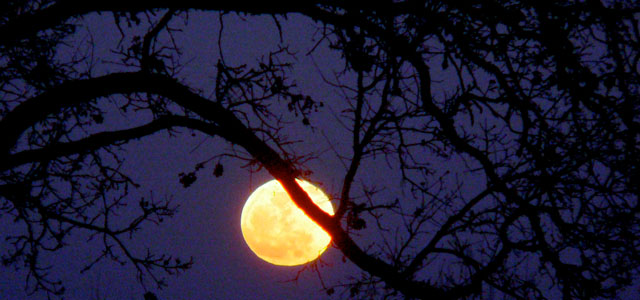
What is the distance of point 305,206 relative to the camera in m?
4.00

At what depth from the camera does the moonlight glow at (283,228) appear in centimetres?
548

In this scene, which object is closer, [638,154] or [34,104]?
[34,104]

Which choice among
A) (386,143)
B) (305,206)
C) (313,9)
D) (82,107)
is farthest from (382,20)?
(82,107)

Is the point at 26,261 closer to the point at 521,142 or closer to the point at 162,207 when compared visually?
the point at 162,207

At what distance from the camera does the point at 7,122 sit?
10.5ft

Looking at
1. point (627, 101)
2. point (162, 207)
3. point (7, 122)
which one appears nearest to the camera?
point (7, 122)

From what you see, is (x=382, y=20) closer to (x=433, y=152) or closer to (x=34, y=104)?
(x=433, y=152)

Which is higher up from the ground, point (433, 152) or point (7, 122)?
point (7, 122)

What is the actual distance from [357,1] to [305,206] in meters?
1.78

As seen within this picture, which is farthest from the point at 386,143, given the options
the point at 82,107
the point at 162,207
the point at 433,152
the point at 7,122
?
the point at 82,107

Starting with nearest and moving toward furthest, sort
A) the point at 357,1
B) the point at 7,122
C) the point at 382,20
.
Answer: the point at 7,122 < the point at 357,1 < the point at 382,20

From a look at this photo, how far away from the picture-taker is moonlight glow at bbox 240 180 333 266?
5.48 meters

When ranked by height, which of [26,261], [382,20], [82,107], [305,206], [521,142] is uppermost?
[82,107]

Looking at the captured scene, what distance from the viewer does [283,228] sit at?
24.2 ft
